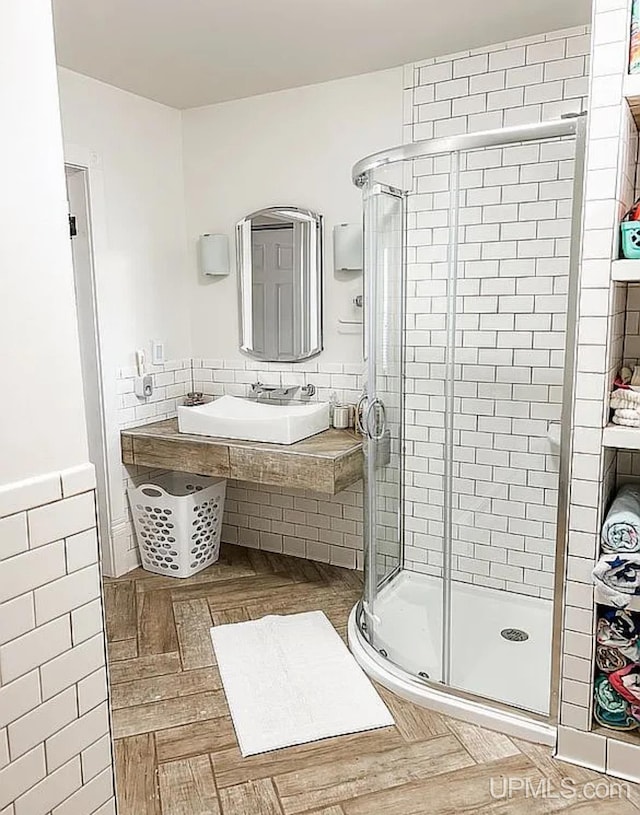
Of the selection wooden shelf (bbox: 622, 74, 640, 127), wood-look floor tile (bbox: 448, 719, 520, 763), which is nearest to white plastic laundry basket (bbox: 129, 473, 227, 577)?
wood-look floor tile (bbox: 448, 719, 520, 763)

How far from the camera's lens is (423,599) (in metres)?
2.97

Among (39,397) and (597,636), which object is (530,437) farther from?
(39,397)

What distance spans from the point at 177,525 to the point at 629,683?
2250 millimetres

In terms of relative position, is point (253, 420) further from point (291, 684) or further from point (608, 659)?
point (608, 659)

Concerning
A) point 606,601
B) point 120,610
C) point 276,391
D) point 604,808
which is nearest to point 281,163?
point 276,391

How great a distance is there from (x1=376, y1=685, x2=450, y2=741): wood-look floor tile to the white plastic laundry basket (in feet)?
4.68

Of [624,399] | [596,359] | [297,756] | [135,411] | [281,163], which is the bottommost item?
[297,756]

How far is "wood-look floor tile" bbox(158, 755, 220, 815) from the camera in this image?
6.50 feet

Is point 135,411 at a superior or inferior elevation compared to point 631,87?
inferior

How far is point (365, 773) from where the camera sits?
2.12 metres

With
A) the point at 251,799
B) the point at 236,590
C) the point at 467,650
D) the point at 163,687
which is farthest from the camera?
the point at 236,590

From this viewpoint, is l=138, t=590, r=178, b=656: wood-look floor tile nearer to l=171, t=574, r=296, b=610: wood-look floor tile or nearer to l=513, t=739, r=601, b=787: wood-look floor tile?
l=171, t=574, r=296, b=610: wood-look floor tile

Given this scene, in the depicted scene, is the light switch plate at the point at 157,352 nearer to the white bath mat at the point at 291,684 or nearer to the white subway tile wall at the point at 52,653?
the white bath mat at the point at 291,684

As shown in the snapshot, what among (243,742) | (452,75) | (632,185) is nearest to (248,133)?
(452,75)
